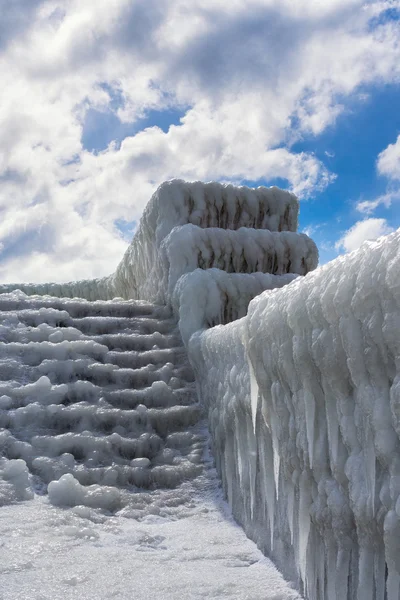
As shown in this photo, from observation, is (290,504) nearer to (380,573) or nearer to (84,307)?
(380,573)

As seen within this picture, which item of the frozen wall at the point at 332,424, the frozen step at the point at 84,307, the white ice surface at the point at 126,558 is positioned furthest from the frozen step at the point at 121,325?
the frozen wall at the point at 332,424

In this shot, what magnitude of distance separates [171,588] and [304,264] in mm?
4877

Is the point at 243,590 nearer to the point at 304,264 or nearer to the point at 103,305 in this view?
the point at 103,305

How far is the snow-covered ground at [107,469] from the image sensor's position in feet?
8.55

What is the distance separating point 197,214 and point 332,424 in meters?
4.98

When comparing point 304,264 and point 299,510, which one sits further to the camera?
point 304,264

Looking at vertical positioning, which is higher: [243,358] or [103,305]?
[103,305]

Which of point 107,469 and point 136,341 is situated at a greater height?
point 136,341

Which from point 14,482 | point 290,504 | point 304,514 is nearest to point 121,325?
point 14,482

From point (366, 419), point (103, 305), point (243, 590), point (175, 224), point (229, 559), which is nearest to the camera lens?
point (366, 419)

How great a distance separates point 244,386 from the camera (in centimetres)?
318

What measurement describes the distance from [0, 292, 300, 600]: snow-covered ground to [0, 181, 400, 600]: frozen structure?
0.02 meters

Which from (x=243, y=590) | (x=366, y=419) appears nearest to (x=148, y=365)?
(x=243, y=590)

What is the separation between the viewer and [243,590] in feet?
8.07
